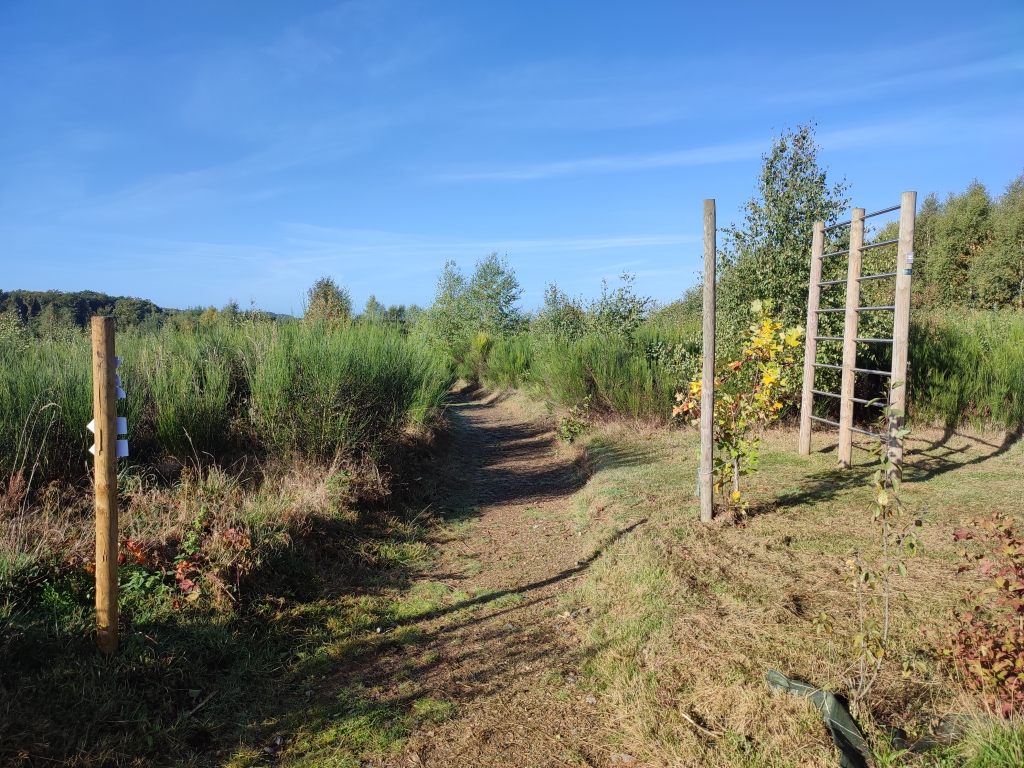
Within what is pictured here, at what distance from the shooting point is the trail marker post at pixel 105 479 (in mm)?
3053

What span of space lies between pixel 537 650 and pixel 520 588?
98 cm

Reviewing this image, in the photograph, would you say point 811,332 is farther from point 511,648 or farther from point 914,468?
point 511,648

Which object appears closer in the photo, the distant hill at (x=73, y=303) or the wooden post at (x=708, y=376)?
the wooden post at (x=708, y=376)

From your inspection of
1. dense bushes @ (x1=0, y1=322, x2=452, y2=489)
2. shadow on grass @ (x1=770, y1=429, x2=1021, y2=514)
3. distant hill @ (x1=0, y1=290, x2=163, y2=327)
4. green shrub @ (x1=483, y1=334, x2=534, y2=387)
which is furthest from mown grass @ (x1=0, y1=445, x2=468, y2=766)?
green shrub @ (x1=483, y1=334, x2=534, y2=387)

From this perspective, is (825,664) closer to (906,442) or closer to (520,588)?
(520,588)

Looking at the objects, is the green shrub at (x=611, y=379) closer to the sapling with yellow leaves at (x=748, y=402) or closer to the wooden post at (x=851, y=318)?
the wooden post at (x=851, y=318)

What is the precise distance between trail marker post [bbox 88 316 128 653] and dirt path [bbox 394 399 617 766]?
1.58 meters

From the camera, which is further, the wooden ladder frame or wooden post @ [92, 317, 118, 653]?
the wooden ladder frame

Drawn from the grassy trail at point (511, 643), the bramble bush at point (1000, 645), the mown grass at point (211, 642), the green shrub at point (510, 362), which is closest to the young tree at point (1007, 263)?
the green shrub at point (510, 362)

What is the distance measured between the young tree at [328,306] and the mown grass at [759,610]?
4.31 metres

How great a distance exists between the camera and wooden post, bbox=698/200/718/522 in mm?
4867

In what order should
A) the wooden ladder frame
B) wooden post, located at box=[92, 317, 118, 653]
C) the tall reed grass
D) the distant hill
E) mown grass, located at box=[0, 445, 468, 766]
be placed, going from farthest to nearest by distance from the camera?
the distant hill, the tall reed grass, the wooden ladder frame, wooden post, located at box=[92, 317, 118, 653], mown grass, located at box=[0, 445, 468, 766]

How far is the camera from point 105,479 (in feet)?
10.1

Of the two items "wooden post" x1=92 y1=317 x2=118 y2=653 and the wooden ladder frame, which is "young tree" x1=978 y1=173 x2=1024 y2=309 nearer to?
the wooden ladder frame
